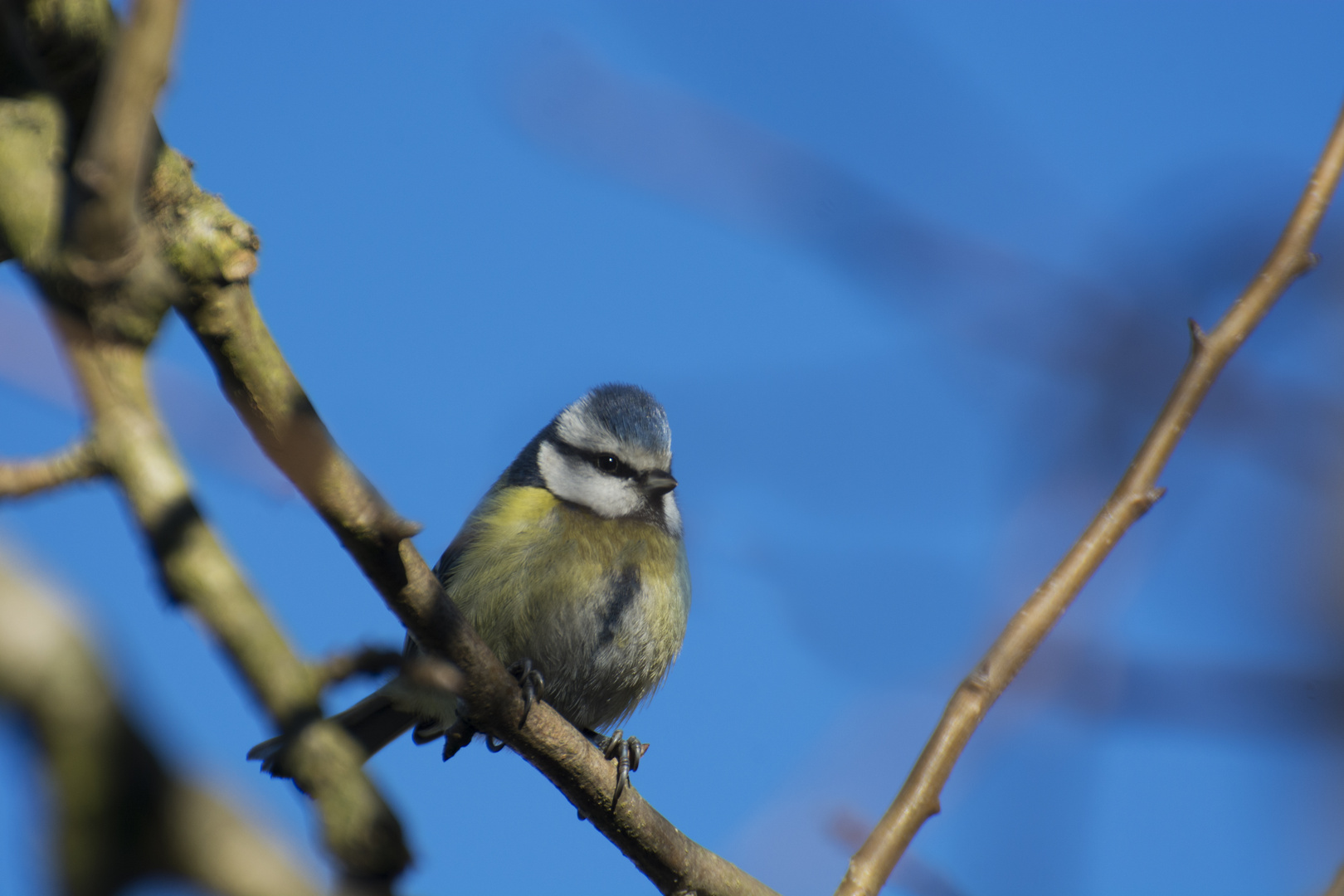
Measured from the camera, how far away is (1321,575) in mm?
2430

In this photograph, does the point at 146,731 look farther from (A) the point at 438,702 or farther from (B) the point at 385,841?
(A) the point at 438,702

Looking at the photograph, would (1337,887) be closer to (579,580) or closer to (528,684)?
(528,684)

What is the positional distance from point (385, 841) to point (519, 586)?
111 inches

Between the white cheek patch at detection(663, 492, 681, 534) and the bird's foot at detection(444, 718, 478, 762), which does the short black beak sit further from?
the bird's foot at detection(444, 718, 478, 762)

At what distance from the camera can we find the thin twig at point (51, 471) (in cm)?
107

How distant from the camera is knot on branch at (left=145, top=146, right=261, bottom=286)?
1368mm

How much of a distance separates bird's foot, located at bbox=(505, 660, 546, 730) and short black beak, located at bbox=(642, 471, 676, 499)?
102 cm

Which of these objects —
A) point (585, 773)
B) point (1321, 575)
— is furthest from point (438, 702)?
point (1321, 575)

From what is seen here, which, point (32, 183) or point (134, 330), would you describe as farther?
point (32, 183)

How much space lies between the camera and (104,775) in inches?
25.9

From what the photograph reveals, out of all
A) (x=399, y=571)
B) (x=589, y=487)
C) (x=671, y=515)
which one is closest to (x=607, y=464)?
(x=589, y=487)

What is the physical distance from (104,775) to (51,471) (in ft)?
1.74

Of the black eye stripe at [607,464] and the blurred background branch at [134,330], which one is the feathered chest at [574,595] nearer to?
the black eye stripe at [607,464]

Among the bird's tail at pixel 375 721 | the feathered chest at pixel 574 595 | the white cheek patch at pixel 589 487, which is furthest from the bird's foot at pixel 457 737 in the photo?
the white cheek patch at pixel 589 487
